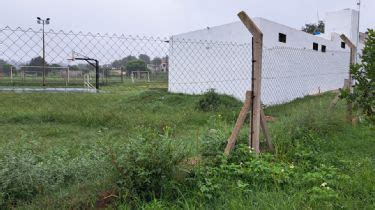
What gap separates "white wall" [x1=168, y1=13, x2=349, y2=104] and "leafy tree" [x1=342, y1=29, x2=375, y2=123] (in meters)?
6.97

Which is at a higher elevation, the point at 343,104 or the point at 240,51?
the point at 240,51

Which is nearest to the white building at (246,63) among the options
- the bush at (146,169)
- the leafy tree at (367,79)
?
the leafy tree at (367,79)

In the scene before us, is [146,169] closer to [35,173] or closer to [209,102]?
[35,173]

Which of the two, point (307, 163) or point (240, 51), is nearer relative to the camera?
point (307, 163)

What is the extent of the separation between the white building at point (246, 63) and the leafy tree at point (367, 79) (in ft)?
23.4

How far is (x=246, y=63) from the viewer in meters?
12.1

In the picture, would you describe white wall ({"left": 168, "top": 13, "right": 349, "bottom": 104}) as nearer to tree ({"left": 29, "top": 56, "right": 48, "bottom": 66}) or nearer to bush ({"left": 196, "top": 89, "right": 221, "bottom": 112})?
bush ({"left": 196, "top": 89, "right": 221, "bottom": 112})

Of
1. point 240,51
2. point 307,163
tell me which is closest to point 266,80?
point 240,51

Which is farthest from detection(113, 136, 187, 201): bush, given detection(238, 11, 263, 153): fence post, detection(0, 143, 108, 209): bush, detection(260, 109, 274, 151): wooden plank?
detection(260, 109, 274, 151): wooden plank

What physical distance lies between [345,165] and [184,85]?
38.9ft

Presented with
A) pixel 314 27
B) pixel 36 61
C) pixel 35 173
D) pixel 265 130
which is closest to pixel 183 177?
pixel 35 173

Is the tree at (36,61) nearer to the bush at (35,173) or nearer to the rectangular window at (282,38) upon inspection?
the bush at (35,173)

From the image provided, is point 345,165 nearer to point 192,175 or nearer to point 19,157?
point 192,175

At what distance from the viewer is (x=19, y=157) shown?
2.80 meters
